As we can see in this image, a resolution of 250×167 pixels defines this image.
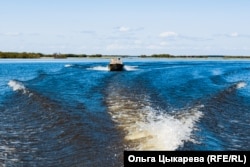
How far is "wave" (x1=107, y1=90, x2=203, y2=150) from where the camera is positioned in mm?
14008

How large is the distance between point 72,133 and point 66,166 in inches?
150

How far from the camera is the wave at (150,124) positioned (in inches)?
551

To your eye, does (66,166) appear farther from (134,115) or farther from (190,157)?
(134,115)

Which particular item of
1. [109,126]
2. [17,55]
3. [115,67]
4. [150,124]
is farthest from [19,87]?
[17,55]

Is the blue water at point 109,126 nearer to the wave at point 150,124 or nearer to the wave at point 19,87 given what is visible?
the wave at point 150,124

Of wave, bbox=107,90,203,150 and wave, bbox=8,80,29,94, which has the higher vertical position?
wave, bbox=107,90,203,150

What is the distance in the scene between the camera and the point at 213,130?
1702 centimetres

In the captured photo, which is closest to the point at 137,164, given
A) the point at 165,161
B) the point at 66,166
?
the point at 165,161

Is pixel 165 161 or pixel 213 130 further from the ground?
pixel 165 161

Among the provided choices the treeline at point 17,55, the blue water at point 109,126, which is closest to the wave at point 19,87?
the blue water at point 109,126

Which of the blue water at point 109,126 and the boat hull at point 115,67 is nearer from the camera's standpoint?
the blue water at point 109,126

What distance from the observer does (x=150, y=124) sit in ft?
55.9

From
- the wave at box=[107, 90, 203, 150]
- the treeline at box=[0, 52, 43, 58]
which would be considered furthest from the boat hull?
the treeline at box=[0, 52, 43, 58]

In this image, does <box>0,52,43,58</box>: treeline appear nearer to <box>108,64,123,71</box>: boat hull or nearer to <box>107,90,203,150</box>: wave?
<box>108,64,123,71</box>: boat hull
